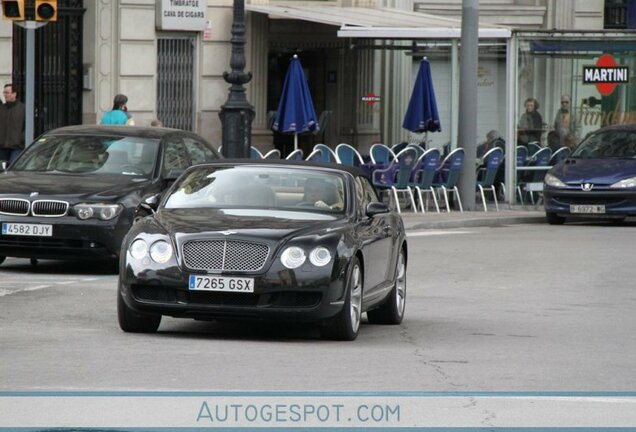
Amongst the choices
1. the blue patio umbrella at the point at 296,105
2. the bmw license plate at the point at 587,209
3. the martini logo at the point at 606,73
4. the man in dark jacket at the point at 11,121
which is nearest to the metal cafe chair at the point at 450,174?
the blue patio umbrella at the point at 296,105

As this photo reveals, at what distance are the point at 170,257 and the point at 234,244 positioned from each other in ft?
1.54

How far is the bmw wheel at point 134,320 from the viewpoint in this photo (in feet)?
Answer: 40.9

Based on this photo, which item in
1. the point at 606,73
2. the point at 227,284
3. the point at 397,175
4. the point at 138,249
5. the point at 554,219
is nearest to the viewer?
the point at 227,284

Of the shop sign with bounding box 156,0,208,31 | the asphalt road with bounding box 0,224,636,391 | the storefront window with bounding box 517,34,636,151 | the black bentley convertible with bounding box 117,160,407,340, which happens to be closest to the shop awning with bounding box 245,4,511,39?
the storefront window with bounding box 517,34,636,151

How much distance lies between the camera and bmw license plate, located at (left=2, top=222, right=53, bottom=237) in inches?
668

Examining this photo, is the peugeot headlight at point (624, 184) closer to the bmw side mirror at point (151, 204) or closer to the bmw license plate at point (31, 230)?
the bmw license plate at point (31, 230)

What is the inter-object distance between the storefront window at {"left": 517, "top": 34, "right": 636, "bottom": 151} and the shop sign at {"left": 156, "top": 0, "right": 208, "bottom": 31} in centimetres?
Answer: 601

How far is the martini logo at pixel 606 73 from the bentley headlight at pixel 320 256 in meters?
19.9

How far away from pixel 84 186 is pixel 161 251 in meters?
5.43

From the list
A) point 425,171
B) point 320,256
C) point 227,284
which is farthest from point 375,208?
point 425,171

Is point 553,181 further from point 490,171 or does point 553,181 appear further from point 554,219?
point 490,171

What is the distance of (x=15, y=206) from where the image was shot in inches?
674

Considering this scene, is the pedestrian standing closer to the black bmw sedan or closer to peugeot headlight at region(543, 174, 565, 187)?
the black bmw sedan

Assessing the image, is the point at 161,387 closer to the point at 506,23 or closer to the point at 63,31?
the point at 63,31
